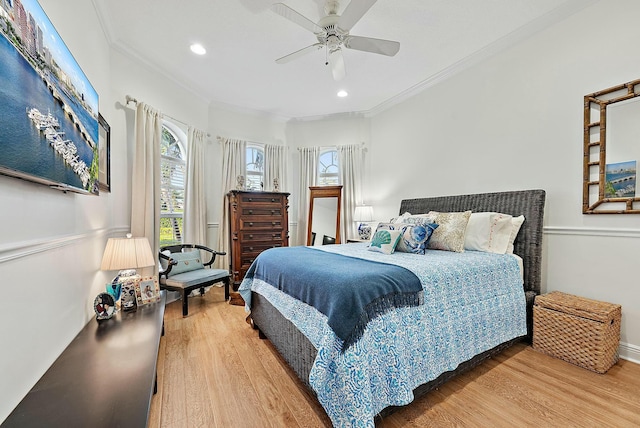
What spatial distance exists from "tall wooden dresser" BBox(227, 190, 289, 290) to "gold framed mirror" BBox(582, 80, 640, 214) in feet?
11.9

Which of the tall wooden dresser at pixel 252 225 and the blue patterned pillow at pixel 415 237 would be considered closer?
the blue patterned pillow at pixel 415 237

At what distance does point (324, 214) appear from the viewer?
4.79 metres

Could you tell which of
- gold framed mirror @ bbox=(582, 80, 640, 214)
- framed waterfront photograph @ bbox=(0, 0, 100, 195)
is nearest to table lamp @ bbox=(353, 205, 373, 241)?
gold framed mirror @ bbox=(582, 80, 640, 214)

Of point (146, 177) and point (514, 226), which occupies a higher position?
point (146, 177)

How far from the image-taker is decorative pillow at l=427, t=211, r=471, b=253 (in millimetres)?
2520

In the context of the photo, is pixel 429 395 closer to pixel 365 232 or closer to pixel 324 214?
pixel 365 232

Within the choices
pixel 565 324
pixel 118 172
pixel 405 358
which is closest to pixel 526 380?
pixel 565 324

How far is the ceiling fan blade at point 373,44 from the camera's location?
2.29 metres

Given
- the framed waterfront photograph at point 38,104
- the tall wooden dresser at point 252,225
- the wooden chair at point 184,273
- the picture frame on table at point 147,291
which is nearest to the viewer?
the framed waterfront photograph at point 38,104

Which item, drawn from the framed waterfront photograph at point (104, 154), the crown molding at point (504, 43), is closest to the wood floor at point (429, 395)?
the framed waterfront photograph at point (104, 154)

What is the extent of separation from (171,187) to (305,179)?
2.23 m

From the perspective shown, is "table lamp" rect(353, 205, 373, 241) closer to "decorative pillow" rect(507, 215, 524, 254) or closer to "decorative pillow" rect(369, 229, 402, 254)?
"decorative pillow" rect(369, 229, 402, 254)

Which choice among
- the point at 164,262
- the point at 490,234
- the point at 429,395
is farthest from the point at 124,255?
the point at 490,234

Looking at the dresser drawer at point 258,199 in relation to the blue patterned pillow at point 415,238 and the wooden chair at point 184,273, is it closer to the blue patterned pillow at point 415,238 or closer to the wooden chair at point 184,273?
the wooden chair at point 184,273
